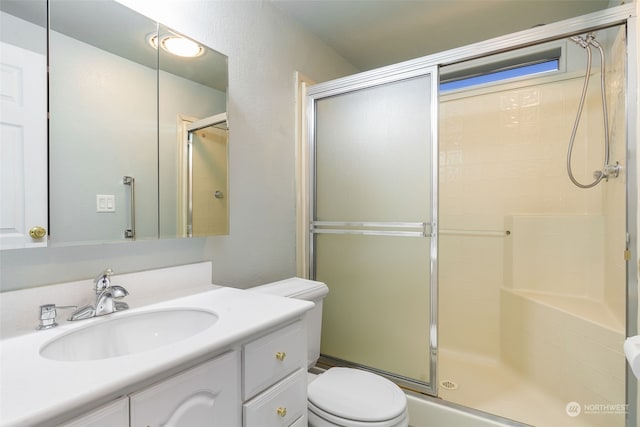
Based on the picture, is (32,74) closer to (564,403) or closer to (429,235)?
(429,235)

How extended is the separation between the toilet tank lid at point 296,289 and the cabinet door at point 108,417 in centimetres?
86

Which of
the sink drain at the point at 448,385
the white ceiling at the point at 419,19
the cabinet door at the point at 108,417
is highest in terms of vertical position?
the white ceiling at the point at 419,19

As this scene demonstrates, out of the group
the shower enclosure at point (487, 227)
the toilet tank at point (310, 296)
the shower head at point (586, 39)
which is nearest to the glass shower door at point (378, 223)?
the shower enclosure at point (487, 227)

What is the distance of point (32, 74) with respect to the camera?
0.92m

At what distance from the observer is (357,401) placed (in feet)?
4.24

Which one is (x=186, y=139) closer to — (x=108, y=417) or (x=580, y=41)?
(x=108, y=417)

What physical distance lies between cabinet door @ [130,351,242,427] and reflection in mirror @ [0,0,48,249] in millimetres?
614

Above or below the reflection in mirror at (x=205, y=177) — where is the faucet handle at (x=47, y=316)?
below

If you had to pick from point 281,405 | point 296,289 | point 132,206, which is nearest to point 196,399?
point 281,405

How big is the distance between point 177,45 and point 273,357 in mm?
1257

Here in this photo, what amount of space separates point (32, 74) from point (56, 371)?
832 mm

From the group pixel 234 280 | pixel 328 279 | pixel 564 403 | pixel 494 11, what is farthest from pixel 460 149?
pixel 234 280

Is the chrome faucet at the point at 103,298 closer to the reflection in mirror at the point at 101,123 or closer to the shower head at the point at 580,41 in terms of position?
the reflection in mirror at the point at 101,123

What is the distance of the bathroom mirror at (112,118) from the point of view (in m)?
0.98
